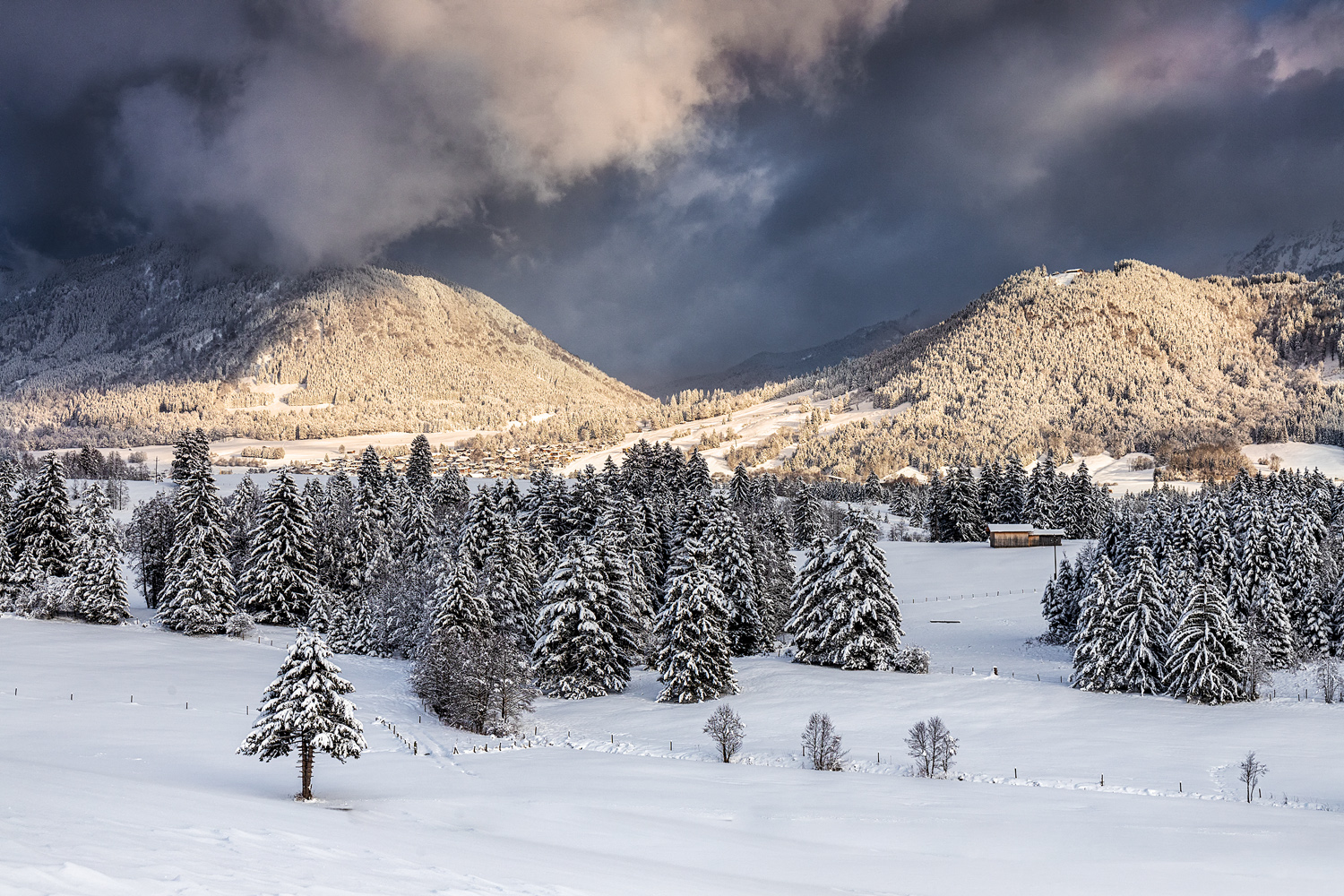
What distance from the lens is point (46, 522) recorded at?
7781 cm

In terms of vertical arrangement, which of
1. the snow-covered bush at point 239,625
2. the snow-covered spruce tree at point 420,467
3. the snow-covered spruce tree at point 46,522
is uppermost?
the snow-covered spruce tree at point 420,467

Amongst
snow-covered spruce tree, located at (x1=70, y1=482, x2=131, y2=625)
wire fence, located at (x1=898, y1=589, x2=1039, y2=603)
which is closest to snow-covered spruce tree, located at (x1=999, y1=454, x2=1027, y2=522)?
wire fence, located at (x1=898, y1=589, x2=1039, y2=603)

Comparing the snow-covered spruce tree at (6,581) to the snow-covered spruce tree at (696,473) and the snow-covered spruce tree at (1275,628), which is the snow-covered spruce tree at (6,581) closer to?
the snow-covered spruce tree at (696,473)

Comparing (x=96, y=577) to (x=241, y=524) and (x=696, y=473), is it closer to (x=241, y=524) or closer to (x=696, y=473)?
(x=241, y=524)

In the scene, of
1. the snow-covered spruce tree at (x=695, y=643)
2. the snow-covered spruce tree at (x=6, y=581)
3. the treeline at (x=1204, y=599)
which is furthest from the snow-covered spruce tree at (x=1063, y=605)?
the snow-covered spruce tree at (x=6, y=581)

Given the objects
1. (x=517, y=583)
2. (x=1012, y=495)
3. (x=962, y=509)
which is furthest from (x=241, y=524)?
(x=1012, y=495)

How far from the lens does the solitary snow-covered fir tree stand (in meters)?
64.6

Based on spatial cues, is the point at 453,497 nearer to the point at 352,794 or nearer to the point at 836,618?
the point at 836,618

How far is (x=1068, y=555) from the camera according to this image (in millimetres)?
111500

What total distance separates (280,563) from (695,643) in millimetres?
45314

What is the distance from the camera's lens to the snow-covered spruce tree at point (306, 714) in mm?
28344

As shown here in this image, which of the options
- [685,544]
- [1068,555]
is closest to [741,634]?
[685,544]

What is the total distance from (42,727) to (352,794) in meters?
19.3

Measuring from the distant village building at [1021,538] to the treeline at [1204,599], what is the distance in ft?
105
